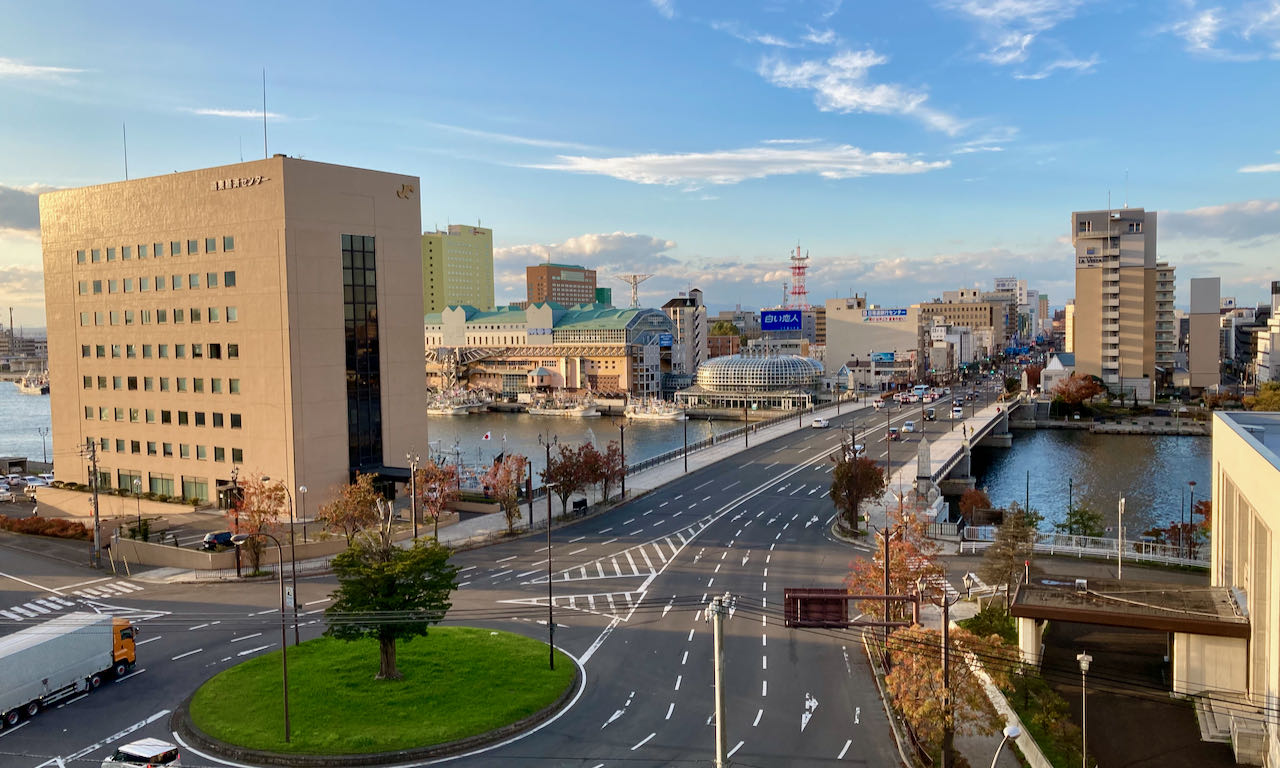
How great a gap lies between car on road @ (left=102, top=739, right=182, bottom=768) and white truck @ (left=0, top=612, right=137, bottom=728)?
16.9ft

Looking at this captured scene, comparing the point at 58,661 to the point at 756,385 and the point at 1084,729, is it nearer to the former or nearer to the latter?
the point at 1084,729

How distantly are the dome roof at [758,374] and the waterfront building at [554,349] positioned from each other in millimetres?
17300

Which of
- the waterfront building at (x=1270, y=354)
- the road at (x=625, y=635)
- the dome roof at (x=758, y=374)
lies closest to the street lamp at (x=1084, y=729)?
the road at (x=625, y=635)

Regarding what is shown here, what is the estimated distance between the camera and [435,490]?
143ft

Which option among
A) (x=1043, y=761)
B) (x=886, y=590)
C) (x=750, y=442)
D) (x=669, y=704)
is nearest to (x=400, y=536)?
(x=669, y=704)

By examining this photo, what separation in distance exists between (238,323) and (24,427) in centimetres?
11612

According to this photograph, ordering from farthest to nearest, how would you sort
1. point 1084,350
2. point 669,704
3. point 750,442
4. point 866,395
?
point 866,395 < point 1084,350 < point 750,442 < point 669,704

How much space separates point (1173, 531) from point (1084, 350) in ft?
314

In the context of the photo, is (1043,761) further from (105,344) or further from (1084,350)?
(1084,350)

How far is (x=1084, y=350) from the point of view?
13025cm

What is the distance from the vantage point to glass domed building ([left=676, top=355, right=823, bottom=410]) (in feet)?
449

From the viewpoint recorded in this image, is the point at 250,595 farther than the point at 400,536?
No

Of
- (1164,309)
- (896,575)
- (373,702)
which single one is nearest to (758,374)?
(1164,309)

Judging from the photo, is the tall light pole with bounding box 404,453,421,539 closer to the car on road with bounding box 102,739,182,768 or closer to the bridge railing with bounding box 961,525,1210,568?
the car on road with bounding box 102,739,182,768
